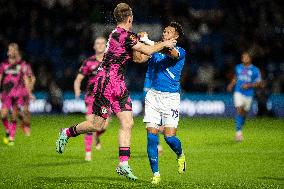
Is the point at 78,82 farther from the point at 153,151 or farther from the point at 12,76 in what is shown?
the point at 153,151

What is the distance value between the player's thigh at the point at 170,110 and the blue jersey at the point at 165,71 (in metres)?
0.13

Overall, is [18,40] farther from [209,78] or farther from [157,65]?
[157,65]

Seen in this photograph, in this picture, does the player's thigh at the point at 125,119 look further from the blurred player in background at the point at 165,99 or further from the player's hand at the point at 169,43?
the player's hand at the point at 169,43

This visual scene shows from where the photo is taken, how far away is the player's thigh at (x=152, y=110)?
458 inches

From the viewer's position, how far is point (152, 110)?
11719 millimetres

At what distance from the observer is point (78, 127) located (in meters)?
11.3

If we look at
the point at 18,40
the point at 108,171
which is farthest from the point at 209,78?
the point at 108,171

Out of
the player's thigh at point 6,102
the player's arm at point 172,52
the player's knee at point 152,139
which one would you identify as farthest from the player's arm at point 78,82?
the player's arm at point 172,52

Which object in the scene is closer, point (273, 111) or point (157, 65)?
point (157, 65)

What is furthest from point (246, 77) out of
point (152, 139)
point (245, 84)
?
point (152, 139)

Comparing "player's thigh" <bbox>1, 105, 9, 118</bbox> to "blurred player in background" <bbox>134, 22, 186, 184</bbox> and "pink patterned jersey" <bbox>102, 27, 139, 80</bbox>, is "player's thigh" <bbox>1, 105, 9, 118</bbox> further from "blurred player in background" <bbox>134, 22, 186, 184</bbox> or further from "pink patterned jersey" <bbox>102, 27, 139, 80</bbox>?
"pink patterned jersey" <bbox>102, 27, 139, 80</bbox>

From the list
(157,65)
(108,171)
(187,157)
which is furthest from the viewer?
(187,157)

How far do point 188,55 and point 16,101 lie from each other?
1269 centimetres

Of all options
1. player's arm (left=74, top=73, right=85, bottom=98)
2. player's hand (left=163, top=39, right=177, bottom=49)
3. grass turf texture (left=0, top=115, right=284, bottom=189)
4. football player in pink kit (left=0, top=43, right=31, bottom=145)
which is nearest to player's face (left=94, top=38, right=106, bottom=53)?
player's arm (left=74, top=73, right=85, bottom=98)
